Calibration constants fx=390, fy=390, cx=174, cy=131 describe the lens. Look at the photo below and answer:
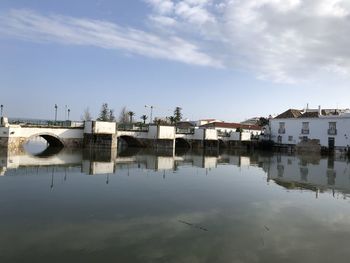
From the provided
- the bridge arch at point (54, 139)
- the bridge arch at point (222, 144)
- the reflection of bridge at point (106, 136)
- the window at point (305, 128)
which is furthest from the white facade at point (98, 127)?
the window at point (305, 128)

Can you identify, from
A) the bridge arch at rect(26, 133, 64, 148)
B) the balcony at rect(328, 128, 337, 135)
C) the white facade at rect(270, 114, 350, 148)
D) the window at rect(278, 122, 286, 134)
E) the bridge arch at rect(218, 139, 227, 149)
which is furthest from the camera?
the window at rect(278, 122, 286, 134)

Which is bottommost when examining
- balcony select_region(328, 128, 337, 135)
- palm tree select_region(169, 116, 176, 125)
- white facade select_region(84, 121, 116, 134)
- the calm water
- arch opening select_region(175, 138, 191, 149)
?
the calm water

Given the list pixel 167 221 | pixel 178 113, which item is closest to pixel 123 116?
pixel 178 113

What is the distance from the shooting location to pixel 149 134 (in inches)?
2047

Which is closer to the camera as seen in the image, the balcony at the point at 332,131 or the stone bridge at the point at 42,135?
the stone bridge at the point at 42,135

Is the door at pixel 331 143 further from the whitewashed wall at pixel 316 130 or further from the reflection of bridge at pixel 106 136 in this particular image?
the reflection of bridge at pixel 106 136

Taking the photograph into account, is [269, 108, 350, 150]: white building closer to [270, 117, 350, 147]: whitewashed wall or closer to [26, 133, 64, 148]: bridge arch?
[270, 117, 350, 147]: whitewashed wall

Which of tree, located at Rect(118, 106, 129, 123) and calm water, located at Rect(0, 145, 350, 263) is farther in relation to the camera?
tree, located at Rect(118, 106, 129, 123)

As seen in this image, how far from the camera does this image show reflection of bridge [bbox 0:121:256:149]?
1495 inches

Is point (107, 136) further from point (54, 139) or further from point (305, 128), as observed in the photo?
point (305, 128)

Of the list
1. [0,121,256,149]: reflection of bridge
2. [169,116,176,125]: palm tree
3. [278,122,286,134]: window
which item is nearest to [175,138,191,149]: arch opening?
[0,121,256,149]: reflection of bridge

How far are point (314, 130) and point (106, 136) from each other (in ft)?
100

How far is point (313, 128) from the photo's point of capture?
56.8 meters

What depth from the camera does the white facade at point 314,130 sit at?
53188 mm
